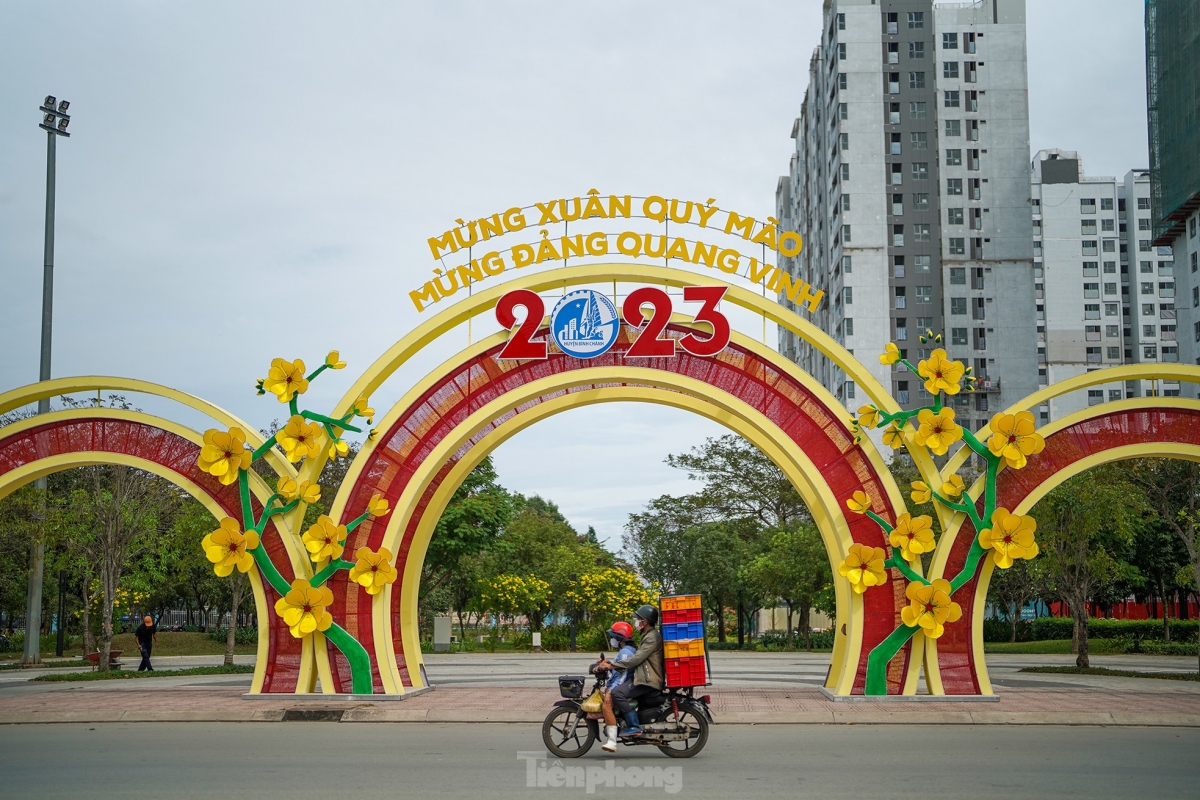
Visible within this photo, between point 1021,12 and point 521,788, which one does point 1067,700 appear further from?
point 1021,12

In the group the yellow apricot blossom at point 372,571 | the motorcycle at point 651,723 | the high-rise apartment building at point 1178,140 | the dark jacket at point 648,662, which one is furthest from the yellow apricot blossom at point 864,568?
the high-rise apartment building at point 1178,140

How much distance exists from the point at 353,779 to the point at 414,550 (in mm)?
8441

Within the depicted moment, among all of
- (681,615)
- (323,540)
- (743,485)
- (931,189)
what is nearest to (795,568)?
(743,485)

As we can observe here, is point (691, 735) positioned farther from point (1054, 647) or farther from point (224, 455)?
point (1054, 647)

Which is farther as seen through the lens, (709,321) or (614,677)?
(709,321)

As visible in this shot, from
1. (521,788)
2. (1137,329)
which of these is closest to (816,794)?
(521,788)

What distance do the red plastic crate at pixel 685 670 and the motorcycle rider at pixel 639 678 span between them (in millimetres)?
172

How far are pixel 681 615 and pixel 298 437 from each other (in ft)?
25.2

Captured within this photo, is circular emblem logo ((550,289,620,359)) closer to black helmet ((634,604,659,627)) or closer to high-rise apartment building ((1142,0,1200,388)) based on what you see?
black helmet ((634,604,659,627))

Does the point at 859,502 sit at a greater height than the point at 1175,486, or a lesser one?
lesser

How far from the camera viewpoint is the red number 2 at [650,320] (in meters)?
17.7

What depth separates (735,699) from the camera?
17.9 meters

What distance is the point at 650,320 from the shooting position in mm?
17844

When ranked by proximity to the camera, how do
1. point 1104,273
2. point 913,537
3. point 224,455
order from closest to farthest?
point 913,537, point 224,455, point 1104,273
